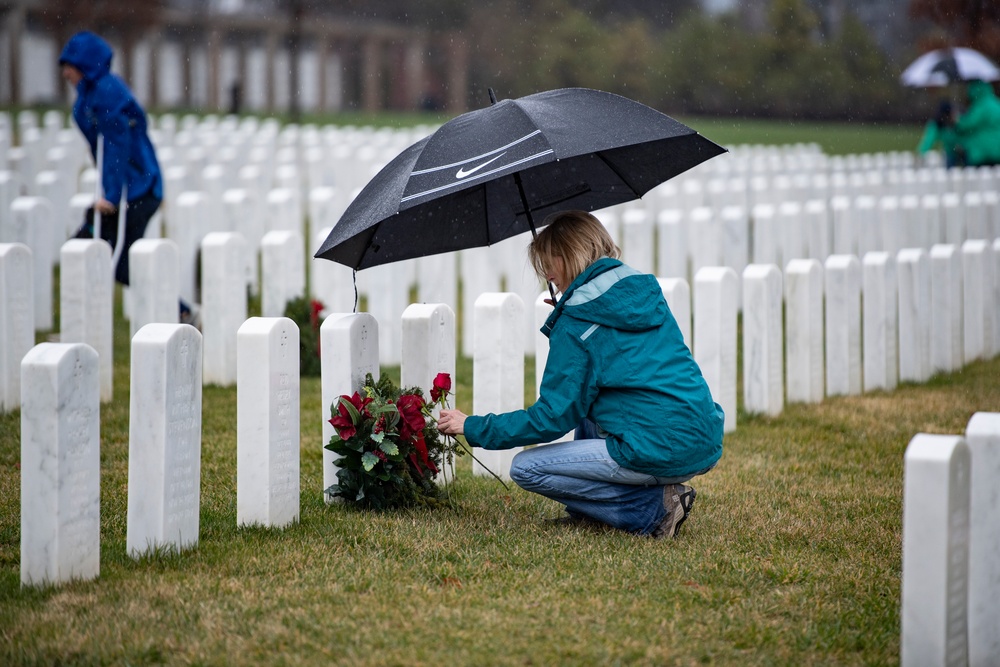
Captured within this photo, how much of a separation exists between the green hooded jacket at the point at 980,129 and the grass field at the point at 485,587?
11368 mm

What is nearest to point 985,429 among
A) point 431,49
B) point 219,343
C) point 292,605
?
point 292,605

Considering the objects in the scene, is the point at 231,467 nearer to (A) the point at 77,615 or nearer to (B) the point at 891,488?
(A) the point at 77,615

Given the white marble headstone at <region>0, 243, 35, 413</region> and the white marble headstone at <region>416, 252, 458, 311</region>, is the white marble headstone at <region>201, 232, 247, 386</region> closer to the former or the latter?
the white marble headstone at <region>0, 243, 35, 413</region>

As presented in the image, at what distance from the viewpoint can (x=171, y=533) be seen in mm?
3535

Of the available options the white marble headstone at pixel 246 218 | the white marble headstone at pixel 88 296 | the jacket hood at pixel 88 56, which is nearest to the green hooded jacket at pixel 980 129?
the white marble headstone at pixel 246 218

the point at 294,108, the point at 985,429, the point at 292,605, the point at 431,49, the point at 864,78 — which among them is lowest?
the point at 292,605

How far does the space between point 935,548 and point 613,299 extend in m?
1.33

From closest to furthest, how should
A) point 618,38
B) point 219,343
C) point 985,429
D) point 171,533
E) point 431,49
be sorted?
point 985,429, point 171,533, point 219,343, point 618,38, point 431,49

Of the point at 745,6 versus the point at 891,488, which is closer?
the point at 891,488

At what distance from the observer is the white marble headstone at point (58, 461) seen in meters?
3.09

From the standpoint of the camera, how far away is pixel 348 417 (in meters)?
3.98

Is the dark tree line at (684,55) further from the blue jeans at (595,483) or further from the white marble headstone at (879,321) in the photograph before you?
the blue jeans at (595,483)

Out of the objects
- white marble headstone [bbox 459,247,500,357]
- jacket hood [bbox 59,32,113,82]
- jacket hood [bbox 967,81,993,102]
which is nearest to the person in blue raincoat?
jacket hood [bbox 59,32,113,82]

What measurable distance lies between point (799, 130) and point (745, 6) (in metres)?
21.1
